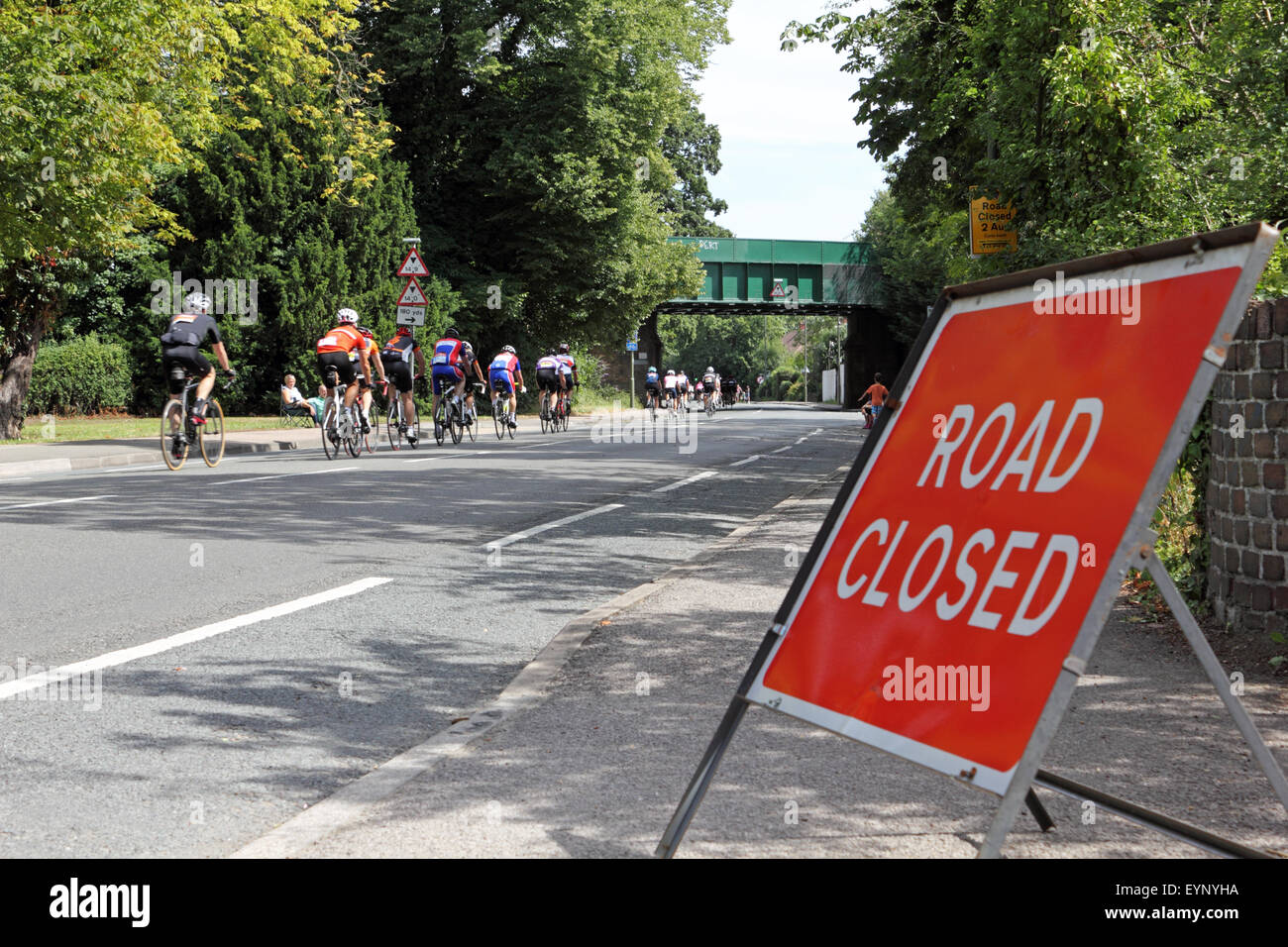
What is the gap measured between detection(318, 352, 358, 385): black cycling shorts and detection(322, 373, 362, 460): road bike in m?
0.11

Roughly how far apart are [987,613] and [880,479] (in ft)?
2.10

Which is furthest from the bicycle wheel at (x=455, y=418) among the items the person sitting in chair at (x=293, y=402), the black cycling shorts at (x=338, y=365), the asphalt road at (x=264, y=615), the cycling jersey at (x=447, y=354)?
the asphalt road at (x=264, y=615)

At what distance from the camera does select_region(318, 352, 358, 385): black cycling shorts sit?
60.7 ft

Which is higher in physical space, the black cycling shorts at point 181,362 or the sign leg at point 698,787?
the black cycling shorts at point 181,362

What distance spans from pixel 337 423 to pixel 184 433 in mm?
2428

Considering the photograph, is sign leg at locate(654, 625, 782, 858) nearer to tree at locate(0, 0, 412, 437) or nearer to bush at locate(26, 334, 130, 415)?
tree at locate(0, 0, 412, 437)

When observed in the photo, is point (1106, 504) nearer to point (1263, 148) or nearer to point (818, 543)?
point (818, 543)

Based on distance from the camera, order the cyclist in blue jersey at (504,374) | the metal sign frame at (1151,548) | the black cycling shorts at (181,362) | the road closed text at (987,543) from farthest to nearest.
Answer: the cyclist in blue jersey at (504,374) → the black cycling shorts at (181,362) → the road closed text at (987,543) → the metal sign frame at (1151,548)

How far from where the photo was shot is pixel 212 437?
17250 millimetres

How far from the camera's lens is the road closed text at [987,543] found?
Result: 2.84 metres

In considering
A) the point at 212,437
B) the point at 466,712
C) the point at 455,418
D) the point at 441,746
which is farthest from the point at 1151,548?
the point at 455,418

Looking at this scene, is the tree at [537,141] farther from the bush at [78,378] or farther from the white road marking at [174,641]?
the white road marking at [174,641]

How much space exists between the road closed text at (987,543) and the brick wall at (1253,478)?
2.90 m

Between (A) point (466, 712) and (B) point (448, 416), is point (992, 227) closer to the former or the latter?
(A) point (466, 712)
